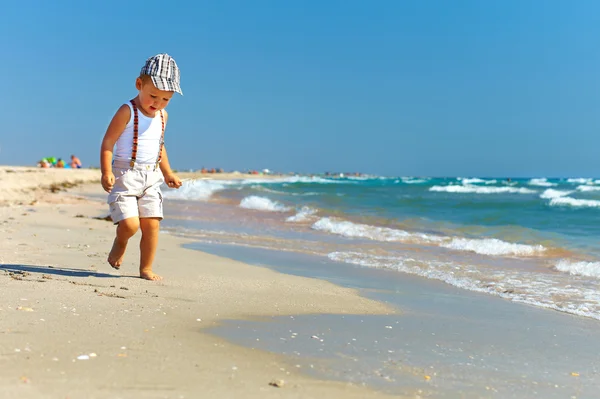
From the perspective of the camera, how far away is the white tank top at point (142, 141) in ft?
14.0

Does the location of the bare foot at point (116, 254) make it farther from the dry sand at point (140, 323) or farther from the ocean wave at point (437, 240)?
the ocean wave at point (437, 240)

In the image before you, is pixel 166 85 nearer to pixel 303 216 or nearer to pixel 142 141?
pixel 142 141

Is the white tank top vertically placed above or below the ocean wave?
above

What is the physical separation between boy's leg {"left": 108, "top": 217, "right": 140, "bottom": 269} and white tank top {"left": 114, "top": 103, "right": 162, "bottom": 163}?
43cm

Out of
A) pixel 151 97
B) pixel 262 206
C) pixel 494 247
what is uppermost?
pixel 151 97

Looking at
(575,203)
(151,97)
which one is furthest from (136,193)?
(575,203)

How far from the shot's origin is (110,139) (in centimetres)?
419

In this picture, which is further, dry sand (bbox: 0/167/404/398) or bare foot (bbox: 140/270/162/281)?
bare foot (bbox: 140/270/162/281)

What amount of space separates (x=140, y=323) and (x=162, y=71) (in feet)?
6.01

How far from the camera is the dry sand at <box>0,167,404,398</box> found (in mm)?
2150

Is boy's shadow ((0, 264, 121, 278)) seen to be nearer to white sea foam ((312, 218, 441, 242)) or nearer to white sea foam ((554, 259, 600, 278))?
white sea foam ((554, 259, 600, 278))

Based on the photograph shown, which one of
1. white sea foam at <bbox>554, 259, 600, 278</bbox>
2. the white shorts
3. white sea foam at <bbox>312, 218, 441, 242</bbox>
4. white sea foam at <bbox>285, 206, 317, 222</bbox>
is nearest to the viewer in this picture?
the white shorts

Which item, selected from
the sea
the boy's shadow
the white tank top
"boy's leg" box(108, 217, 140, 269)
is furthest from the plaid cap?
the sea

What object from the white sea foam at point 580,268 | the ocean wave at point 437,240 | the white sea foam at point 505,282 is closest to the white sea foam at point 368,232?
the ocean wave at point 437,240
